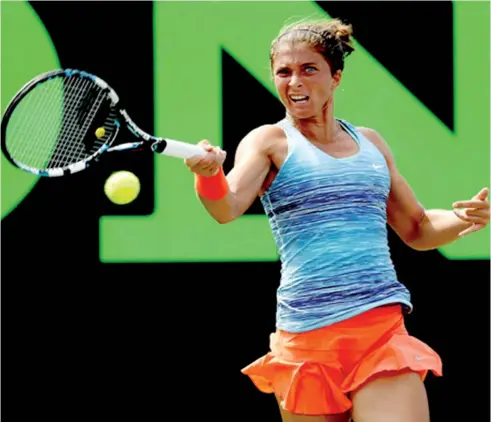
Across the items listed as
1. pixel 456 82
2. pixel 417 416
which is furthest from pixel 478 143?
pixel 417 416

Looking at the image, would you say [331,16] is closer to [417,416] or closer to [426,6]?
[426,6]

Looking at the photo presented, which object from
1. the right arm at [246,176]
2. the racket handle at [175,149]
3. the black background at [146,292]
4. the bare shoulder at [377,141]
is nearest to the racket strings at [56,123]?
the racket handle at [175,149]

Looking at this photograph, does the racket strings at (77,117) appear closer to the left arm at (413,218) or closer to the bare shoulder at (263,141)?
the bare shoulder at (263,141)

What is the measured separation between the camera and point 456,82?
4602mm

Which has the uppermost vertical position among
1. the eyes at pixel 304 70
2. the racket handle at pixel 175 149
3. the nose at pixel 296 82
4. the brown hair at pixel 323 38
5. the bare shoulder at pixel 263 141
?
the brown hair at pixel 323 38

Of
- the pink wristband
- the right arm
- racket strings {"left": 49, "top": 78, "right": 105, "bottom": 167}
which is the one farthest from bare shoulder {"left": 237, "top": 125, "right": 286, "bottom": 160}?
racket strings {"left": 49, "top": 78, "right": 105, "bottom": 167}

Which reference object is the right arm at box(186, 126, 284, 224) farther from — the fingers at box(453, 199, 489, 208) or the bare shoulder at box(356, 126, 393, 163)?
the fingers at box(453, 199, 489, 208)

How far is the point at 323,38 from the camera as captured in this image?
3.25m

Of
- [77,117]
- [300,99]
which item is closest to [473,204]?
[300,99]

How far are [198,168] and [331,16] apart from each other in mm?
1871

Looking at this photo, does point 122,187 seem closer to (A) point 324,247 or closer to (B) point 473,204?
(A) point 324,247

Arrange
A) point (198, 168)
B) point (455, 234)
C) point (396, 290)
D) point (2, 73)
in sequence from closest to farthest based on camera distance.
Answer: point (198, 168) → point (396, 290) → point (455, 234) → point (2, 73)

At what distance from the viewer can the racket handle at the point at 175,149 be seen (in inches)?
111

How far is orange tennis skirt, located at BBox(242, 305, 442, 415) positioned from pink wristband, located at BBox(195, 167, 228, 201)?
0.48m
